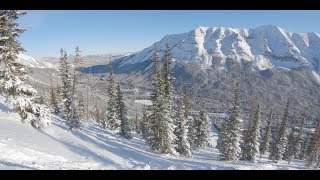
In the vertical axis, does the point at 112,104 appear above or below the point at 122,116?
above

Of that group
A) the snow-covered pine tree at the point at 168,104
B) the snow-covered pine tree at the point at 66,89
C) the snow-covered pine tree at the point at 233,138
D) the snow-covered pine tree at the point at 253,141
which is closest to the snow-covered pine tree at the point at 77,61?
the snow-covered pine tree at the point at 66,89

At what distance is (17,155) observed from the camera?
19250 mm

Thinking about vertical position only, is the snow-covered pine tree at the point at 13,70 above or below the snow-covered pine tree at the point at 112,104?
above

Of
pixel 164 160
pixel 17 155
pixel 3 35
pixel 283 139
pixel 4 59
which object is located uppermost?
pixel 3 35

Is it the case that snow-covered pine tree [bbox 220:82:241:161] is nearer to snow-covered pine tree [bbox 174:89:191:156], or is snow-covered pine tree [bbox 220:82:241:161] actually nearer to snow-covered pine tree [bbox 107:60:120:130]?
snow-covered pine tree [bbox 174:89:191:156]

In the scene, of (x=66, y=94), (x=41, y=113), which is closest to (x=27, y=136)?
(x=41, y=113)

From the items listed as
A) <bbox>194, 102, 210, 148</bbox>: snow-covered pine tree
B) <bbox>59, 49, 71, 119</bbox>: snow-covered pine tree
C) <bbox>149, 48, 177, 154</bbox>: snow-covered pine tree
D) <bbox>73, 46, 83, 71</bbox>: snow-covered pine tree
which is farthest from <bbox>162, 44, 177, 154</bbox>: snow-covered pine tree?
<bbox>194, 102, 210, 148</bbox>: snow-covered pine tree

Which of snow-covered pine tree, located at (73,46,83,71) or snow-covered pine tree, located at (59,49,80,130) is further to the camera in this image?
snow-covered pine tree, located at (59,49,80,130)

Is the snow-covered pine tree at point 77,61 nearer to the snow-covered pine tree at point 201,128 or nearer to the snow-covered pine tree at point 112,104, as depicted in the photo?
the snow-covered pine tree at point 112,104

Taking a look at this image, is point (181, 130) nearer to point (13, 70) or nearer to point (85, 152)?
point (85, 152)

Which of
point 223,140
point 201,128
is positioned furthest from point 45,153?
point 201,128
